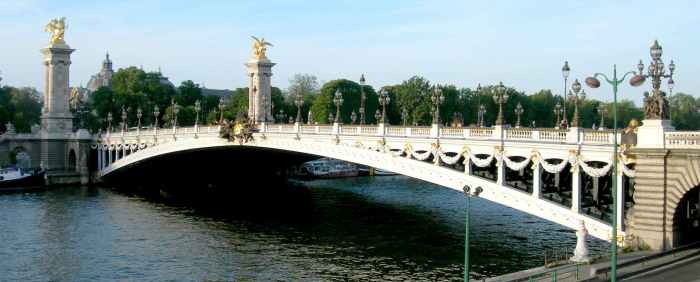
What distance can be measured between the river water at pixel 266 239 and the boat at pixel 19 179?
5005mm

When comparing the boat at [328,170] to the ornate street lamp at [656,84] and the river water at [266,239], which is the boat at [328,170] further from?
the ornate street lamp at [656,84]

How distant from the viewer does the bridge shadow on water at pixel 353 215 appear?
32.7 meters

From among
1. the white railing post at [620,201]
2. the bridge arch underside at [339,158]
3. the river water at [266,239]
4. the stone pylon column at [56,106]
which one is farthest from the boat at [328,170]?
the white railing post at [620,201]

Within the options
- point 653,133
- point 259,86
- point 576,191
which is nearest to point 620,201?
point 576,191

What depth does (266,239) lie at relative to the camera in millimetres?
39812

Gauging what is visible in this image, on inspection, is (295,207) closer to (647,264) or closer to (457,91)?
(647,264)

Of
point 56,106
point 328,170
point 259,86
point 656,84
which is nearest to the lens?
point 656,84

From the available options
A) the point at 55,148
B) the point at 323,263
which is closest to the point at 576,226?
the point at 323,263

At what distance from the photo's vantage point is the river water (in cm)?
3141

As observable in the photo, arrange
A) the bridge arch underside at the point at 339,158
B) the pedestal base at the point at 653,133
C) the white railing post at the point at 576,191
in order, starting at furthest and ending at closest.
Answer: the bridge arch underside at the point at 339,158 → the white railing post at the point at 576,191 → the pedestal base at the point at 653,133

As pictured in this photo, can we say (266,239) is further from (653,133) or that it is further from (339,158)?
(653,133)

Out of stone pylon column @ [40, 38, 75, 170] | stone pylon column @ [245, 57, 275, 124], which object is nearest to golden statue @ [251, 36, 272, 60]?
stone pylon column @ [245, 57, 275, 124]

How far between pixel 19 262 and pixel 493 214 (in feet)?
84.4

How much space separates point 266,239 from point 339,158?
569 cm
